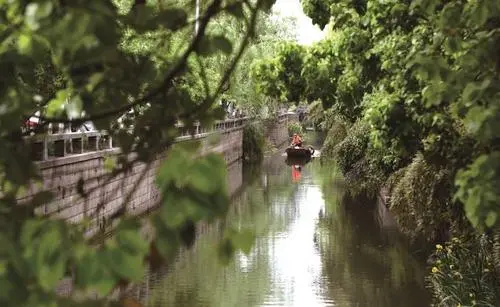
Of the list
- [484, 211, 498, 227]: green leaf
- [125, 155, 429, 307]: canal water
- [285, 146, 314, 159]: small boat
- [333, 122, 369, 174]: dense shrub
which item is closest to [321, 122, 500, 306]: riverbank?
[125, 155, 429, 307]: canal water

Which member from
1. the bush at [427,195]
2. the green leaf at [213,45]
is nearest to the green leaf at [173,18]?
the green leaf at [213,45]

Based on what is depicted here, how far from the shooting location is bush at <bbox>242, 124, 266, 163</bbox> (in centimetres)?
4522

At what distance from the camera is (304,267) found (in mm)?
16516

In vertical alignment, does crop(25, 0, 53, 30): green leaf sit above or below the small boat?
above

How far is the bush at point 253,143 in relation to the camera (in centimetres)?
4522

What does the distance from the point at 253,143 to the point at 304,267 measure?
30.0 m

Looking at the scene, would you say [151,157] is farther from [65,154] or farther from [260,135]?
[260,135]

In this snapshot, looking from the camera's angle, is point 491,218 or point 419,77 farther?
point 419,77

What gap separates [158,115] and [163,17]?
1.51 ft

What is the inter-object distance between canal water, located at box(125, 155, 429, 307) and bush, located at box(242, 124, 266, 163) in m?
18.8

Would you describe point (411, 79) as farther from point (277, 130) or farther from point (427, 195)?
point (277, 130)

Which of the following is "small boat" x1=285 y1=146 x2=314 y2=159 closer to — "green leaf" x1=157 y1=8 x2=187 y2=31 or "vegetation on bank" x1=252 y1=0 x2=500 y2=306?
"vegetation on bank" x1=252 y1=0 x2=500 y2=306

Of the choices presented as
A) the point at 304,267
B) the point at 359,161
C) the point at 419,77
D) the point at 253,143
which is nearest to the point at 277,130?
the point at 253,143

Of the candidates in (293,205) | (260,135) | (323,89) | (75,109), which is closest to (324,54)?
(323,89)
